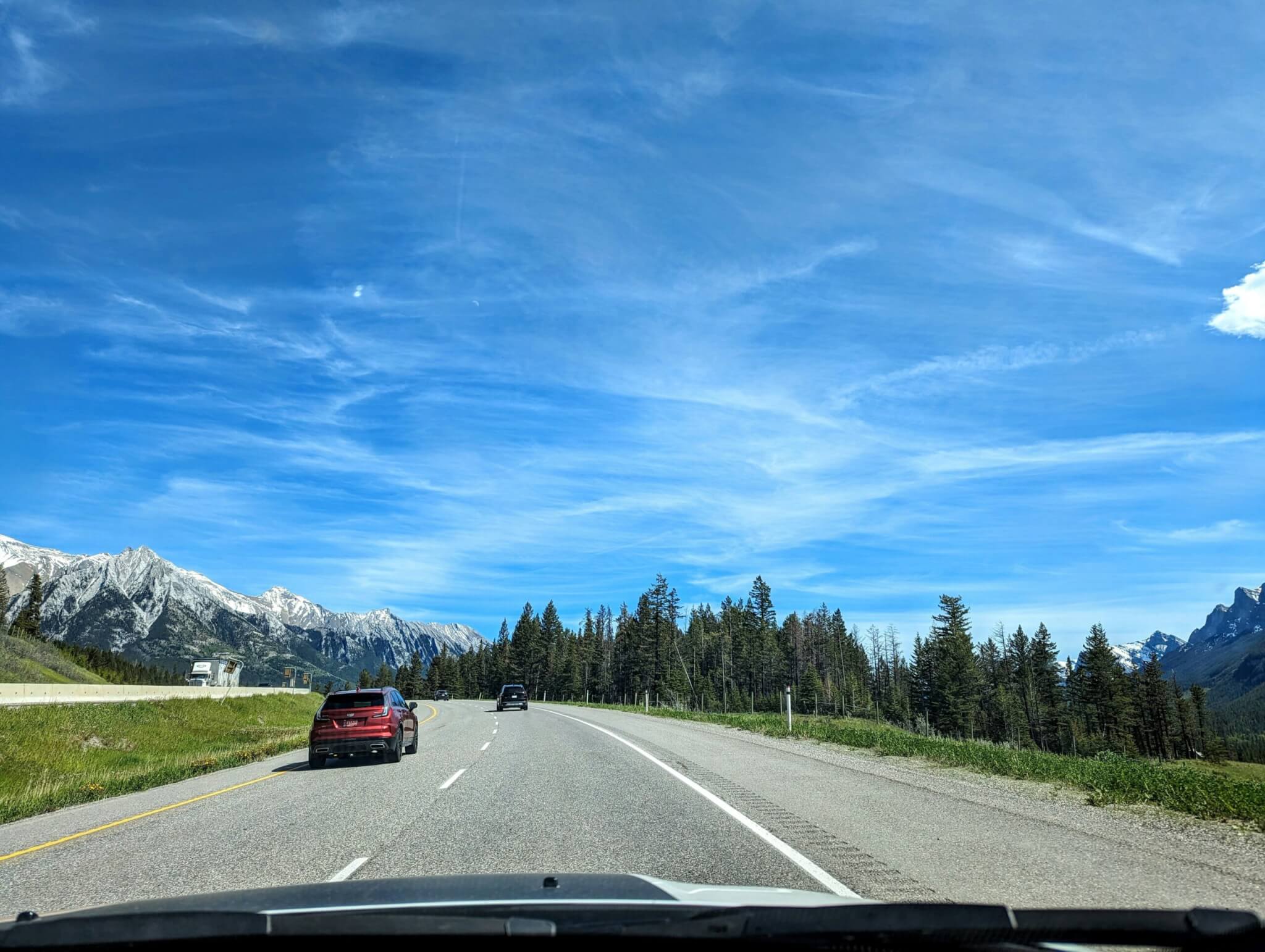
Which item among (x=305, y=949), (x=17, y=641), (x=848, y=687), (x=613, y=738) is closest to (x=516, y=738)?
(x=613, y=738)

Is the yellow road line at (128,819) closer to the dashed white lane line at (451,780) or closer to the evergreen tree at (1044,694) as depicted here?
the dashed white lane line at (451,780)

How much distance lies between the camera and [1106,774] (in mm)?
12742

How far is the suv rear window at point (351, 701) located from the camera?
18.2m

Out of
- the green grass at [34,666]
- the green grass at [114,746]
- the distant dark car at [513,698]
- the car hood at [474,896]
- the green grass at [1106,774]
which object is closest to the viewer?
the car hood at [474,896]

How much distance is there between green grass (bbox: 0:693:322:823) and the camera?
15750 mm

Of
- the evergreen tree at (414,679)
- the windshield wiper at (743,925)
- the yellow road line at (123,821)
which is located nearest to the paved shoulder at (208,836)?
the yellow road line at (123,821)

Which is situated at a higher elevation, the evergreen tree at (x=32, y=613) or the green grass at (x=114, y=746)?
the evergreen tree at (x=32, y=613)

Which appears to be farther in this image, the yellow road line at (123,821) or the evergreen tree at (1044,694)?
the evergreen tree at (1044,694)

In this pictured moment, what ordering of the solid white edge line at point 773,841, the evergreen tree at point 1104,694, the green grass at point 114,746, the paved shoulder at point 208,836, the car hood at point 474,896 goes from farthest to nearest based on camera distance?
the evergreen tree at point 1104,694 → the green grass at point 114,746 → the paved shoulder at point 208,836 → the solid white edge line at point 773,841 → the car hood at point 474,896

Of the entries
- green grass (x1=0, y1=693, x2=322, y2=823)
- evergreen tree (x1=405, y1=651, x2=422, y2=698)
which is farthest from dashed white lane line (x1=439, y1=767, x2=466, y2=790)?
evergreen tree (x1=405, y1=651, x2=422, y2=698)

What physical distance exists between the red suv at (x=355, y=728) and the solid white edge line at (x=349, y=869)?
10506mm

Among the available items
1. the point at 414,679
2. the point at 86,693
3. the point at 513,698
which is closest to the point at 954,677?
the point at 513,698

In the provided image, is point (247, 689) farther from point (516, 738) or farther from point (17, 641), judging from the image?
point (516, 738)

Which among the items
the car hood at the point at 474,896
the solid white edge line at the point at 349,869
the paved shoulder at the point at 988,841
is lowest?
the solid white edge line at the point at 349,869
